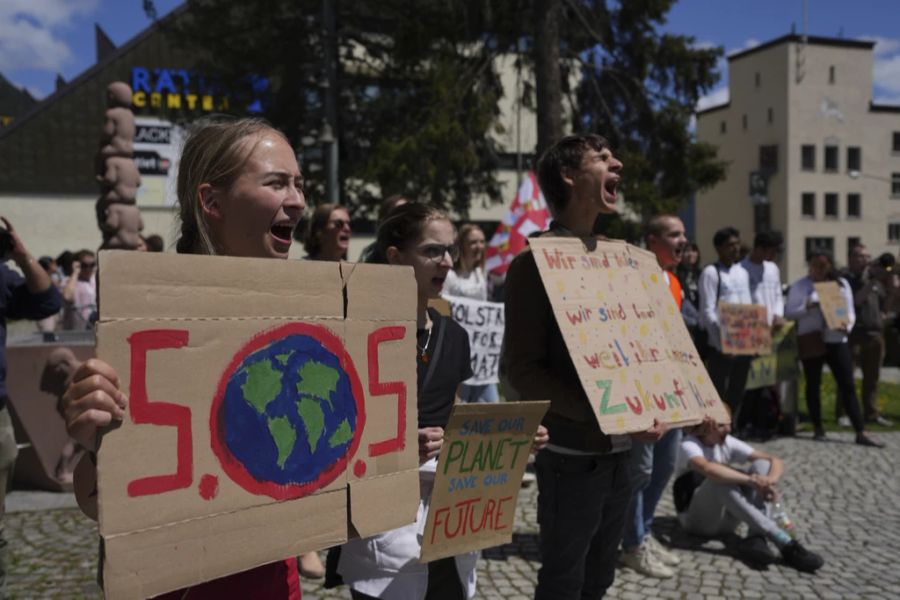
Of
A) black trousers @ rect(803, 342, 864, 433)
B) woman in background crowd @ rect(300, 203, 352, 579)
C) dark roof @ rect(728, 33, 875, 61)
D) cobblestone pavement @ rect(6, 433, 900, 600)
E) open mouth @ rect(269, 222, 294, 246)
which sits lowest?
cobblestone pavement @ rect(6, 433, 900, 600)

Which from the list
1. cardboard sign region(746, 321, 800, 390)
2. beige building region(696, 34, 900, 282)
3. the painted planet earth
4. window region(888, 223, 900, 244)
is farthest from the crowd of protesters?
window region(888, 223, 900, 244)

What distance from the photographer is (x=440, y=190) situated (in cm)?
1658

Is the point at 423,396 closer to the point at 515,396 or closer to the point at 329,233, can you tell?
the point at 515,396

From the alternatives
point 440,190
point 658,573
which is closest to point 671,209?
point 440,190

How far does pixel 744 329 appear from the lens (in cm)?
736

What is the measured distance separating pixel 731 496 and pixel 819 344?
4142mm

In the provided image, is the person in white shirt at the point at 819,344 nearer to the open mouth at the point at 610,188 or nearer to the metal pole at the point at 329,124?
the open mouth at the point at 610,188

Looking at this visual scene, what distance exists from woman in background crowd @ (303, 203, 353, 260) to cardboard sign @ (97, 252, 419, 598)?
2.63 meters

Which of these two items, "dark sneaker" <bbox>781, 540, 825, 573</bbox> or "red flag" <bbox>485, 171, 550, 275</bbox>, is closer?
"dark sneaker" <bbox>781, 540, 825, 573</bbox>

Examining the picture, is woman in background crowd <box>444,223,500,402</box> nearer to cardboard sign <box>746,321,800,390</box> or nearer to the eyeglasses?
cardboard sign <box>746,321,800,390</box>

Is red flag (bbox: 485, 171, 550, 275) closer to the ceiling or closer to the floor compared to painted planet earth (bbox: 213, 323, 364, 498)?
closer to the ceiling

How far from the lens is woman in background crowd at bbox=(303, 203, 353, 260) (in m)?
4.39

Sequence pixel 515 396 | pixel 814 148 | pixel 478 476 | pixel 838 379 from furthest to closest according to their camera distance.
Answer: pixel 814 148
pixel 838 379
pixel 515 396
pixel 478 476

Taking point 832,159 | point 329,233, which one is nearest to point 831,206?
point 832,159
